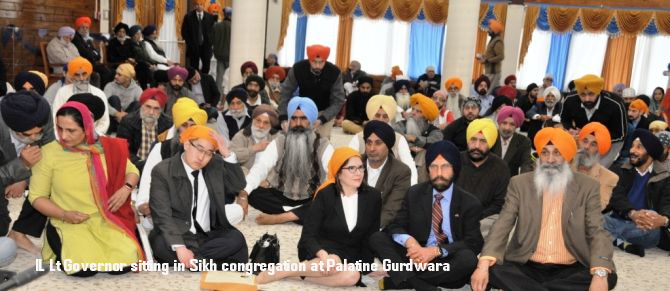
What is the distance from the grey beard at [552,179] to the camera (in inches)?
154

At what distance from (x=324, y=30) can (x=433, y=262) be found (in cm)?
1338

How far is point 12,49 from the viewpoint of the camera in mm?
10773

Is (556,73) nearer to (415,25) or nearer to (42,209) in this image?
(415,25)

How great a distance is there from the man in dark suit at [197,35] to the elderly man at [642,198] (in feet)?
26.6

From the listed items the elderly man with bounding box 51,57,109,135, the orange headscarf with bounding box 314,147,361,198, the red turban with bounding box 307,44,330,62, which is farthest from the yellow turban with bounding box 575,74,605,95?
the elderly man with bounding box 51,57,109,135

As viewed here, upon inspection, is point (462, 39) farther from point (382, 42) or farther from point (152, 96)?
point (382, 42)

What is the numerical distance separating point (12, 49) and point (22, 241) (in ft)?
23.8

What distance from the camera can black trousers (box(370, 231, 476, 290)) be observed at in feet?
13.0

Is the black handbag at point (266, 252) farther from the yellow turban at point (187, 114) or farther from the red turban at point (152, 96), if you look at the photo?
the red turban at point (152, 96)

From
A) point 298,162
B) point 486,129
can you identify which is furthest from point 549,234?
point 298,162

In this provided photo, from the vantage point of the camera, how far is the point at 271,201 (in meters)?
5.54

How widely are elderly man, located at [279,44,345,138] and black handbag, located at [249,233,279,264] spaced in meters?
2.89

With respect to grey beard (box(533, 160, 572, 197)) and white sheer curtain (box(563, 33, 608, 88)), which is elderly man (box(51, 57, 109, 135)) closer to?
grey beard (box(533, 160, 572, 197))

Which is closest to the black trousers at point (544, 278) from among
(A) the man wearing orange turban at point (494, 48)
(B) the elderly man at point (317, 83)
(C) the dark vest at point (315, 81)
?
(B) the elderly man at point (317, 83)
